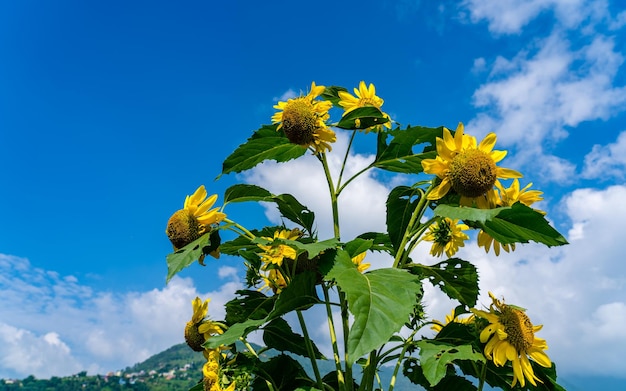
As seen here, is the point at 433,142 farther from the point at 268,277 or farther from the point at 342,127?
the point at 268,277

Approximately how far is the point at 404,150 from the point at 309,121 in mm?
404

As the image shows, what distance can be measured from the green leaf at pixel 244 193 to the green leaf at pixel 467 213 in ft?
2.47

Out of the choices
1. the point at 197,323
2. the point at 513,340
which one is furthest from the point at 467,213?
the point at 197,323

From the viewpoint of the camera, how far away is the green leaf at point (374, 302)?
1.38 m

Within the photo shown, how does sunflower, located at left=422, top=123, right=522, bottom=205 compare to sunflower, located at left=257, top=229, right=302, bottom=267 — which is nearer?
sunflower, located at left=422, top=123, right=522, bottom=205

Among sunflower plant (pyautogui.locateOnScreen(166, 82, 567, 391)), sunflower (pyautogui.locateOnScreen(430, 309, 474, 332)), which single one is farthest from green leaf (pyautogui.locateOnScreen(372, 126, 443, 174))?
sunflower (pyautogui.locateOnScreen(430, 309, 474, 332))

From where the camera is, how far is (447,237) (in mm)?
2488

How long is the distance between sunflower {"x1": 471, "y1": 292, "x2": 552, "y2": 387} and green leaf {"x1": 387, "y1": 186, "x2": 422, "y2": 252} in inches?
15.5

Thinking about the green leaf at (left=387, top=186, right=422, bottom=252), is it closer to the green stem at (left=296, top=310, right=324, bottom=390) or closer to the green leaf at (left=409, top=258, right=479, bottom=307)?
the green leaf at (left=409, top=258, right=479, bottom=307)

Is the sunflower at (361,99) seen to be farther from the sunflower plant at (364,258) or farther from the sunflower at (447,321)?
the sunflower at (447,321)

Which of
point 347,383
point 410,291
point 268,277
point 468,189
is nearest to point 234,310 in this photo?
point 268,277

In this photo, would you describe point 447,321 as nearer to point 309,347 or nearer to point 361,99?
point 309,347

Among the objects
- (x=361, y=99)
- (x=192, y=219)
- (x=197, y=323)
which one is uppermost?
(x=361, y=99)

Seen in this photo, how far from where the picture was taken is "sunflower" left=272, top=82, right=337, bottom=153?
2.06 m
